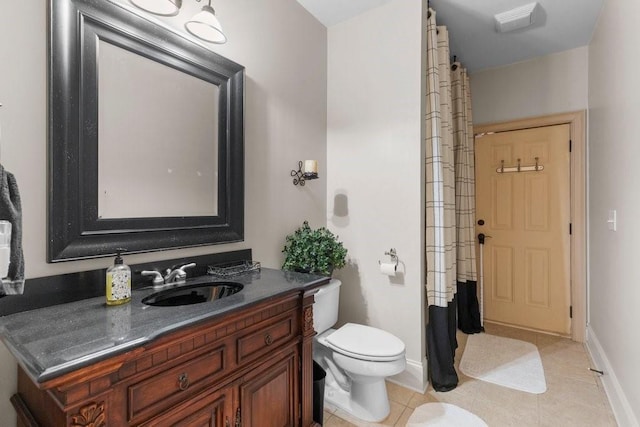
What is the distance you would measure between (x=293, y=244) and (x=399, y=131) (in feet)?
3.46

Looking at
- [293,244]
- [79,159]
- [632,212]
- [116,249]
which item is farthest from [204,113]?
[632,212]

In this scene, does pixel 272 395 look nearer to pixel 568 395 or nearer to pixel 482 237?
pixel 568 395

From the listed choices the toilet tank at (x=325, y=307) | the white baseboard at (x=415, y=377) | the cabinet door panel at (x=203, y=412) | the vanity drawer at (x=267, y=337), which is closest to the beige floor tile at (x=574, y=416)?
the white baseboard at (x=415, y=377)

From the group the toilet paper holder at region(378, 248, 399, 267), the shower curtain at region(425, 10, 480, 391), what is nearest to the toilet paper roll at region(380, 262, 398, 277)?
the toilet paper holder at region(378, 248, 399, 267)

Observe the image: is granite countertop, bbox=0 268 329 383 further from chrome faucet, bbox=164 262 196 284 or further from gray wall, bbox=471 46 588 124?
gray wall, bbox=471 46 588 124

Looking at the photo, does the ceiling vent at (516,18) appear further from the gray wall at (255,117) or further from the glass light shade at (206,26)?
the glass light shade at (206,26)

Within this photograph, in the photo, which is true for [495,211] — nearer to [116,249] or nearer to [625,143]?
[625,143]

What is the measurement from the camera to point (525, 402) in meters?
1.95

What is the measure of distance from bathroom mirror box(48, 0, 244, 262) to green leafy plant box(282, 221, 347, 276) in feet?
1.30

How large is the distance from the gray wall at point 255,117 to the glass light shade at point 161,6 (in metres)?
0.33

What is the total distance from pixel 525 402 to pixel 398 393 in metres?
0.76

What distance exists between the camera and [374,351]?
1.70m

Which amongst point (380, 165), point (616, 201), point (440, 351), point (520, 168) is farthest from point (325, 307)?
point (520, 168)

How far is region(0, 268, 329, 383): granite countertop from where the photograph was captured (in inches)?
27.9
